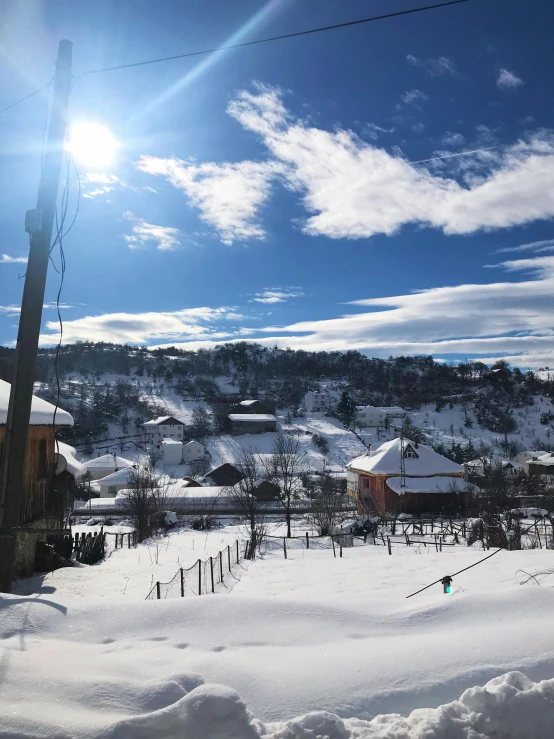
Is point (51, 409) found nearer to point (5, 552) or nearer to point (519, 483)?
point (5, 552)

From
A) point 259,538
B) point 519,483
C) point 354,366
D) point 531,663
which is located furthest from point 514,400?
point 531,663

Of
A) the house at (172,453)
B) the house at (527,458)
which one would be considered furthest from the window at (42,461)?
the house at (527,458)

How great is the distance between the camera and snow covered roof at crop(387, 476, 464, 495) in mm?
41625

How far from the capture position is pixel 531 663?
13.9 ft

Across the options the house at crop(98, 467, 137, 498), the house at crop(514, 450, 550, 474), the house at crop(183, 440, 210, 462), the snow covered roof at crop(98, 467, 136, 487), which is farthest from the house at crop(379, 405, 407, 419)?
the house at crop(98, 467, 137, 498)

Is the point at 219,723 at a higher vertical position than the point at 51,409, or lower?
lower

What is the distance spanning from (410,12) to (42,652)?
8140 millimetres

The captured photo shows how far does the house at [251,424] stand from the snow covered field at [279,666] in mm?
89218

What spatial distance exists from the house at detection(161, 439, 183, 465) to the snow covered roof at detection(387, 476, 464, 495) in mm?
43458

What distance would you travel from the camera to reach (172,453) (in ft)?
257

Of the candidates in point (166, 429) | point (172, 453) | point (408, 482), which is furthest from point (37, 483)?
point (166, 429)

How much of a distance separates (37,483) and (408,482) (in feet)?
111

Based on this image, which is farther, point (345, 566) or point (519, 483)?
point (519, 483)

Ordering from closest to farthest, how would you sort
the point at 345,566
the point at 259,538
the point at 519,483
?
the point at 345,566 < the point at 259,538 < the point at 519,483
